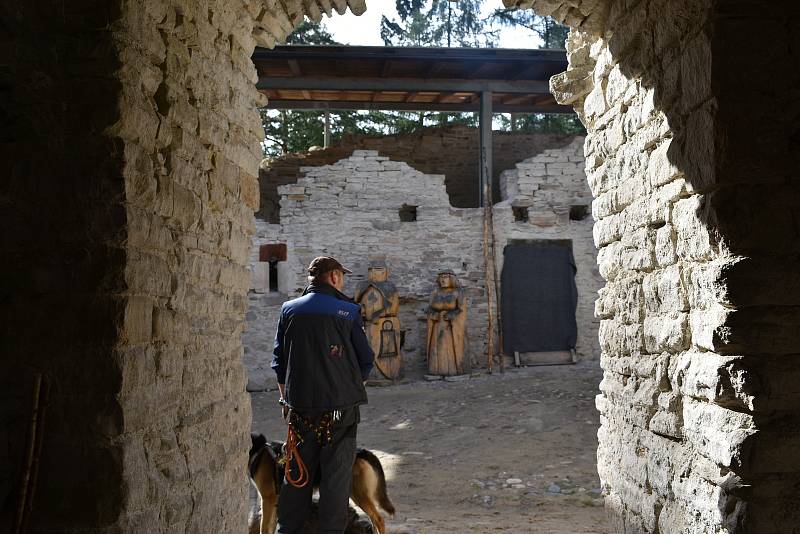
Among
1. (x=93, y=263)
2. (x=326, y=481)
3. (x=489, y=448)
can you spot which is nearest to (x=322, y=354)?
(x=326, y=481)

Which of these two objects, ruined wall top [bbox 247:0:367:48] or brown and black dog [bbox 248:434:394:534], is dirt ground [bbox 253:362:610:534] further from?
ruined wall top [bbox 247:0:367:48]

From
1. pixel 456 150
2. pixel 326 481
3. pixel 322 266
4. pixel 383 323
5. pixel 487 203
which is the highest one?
pixel 456 150

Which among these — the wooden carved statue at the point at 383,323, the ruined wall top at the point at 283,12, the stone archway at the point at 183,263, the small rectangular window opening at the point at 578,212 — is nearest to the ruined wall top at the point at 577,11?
the stone archway at the point at 183,263

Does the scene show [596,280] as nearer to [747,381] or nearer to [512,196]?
[512,196]

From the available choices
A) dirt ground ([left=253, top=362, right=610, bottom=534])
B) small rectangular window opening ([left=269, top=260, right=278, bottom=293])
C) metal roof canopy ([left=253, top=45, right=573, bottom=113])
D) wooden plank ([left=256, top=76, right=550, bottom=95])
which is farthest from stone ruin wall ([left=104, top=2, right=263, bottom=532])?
wooden plank ([left=256, top=76, right=550, bottom=95])

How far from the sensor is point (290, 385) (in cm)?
347

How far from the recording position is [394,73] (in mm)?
11586

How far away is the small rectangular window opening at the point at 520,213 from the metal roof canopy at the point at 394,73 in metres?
2.05

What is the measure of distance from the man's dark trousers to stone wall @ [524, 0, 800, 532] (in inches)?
52.6

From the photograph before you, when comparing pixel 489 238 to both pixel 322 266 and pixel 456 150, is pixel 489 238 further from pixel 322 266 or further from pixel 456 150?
pixel 322 266

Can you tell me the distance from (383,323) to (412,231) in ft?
5.96

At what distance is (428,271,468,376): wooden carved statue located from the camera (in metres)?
Answer: 10.5

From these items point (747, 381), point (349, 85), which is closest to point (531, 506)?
point (747, 381)

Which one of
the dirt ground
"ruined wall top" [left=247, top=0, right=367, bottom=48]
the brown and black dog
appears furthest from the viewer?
the dirt ground
